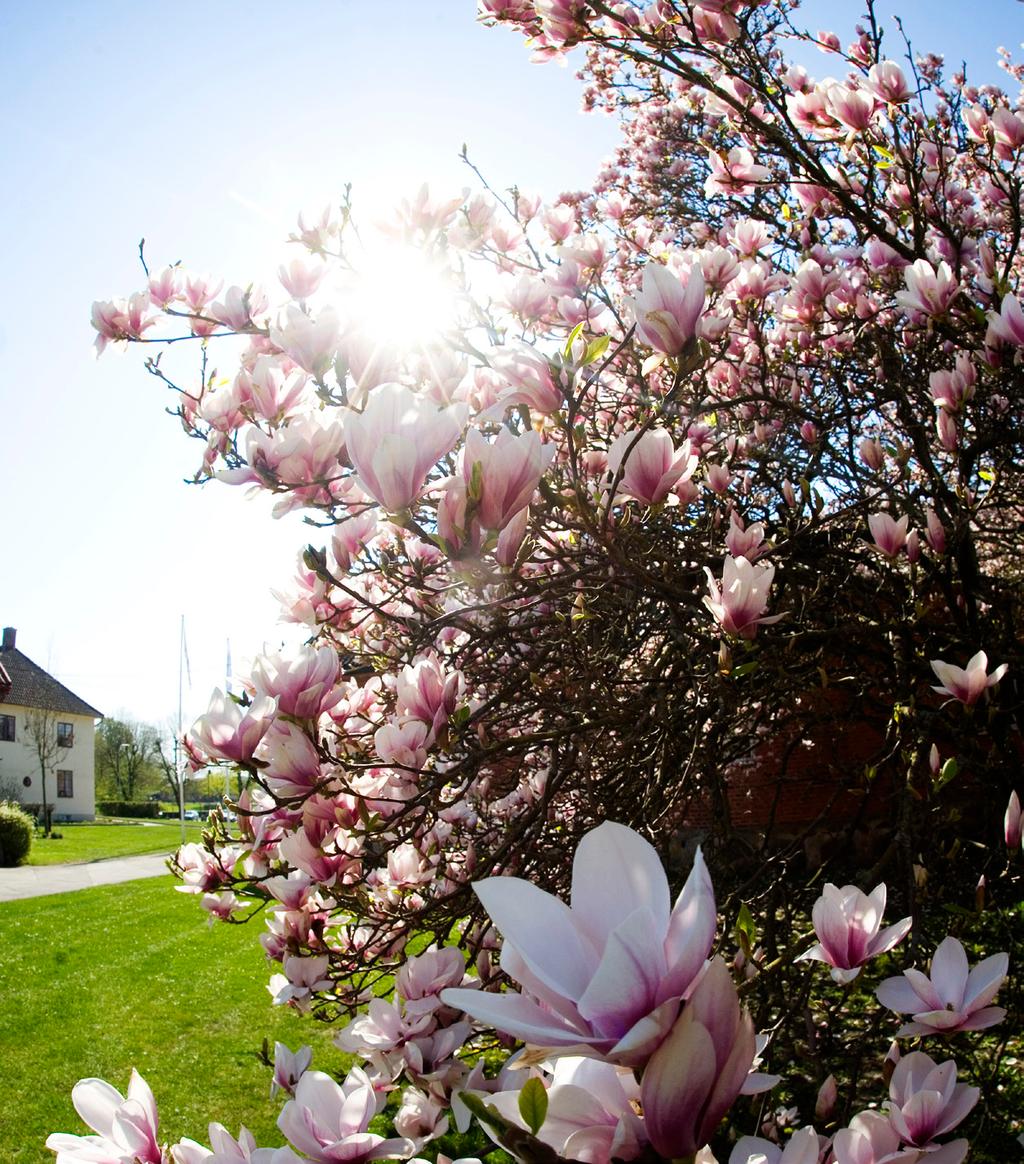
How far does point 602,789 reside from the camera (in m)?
2.44

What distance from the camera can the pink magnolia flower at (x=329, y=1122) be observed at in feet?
3.43

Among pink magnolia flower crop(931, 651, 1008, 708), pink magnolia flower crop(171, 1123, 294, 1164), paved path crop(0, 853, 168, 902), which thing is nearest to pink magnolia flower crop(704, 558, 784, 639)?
pink magnolia flower crop(931, 651, 1008, 708)

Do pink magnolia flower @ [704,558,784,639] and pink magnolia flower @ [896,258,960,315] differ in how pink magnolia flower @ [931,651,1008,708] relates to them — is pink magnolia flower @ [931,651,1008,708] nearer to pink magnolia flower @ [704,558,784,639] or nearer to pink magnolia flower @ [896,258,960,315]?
pink magnolia flower @ [704,558,784,639]

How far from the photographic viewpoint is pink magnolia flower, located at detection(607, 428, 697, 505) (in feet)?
4.66

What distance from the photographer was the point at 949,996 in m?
1.16

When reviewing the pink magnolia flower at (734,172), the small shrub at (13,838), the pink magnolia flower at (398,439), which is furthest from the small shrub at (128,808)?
the pink magnolia flower at (398,439)

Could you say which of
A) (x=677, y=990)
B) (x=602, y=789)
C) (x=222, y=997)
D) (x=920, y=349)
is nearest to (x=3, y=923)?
(x=222, y=997)

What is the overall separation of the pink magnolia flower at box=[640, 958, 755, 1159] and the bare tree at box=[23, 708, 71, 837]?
35.2 m

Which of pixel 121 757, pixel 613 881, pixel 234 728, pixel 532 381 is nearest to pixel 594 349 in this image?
pixel 532 381

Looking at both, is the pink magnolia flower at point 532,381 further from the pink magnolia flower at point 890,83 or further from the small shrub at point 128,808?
the small shrub at point 128,808

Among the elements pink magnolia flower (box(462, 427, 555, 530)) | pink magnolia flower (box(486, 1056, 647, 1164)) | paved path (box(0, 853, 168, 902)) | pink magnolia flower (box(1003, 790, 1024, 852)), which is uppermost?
pink magnolia flower (box(462, 427, 555, 530))

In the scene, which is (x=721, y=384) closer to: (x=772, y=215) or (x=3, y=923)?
(x=772, y=215)

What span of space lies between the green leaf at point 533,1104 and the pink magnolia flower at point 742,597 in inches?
39.9

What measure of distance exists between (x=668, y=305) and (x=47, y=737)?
124 ft
